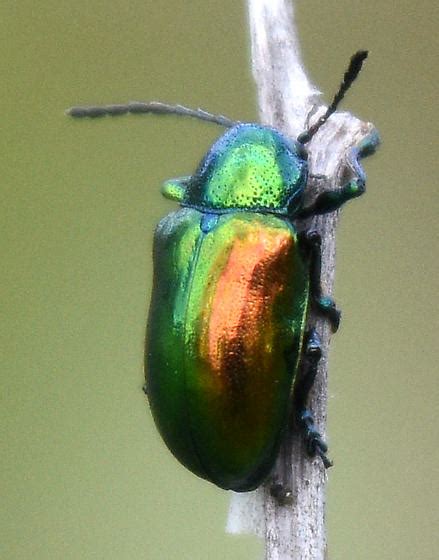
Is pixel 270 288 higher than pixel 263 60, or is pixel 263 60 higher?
pixel 263 60

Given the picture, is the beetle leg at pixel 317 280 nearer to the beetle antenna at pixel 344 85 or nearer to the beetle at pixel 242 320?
the beetle at pixel 242 320

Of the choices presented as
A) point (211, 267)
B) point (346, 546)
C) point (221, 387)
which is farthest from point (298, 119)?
point (346, 546)

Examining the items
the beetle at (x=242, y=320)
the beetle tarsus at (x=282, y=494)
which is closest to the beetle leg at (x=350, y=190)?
the beetle at (x=242, y=320)

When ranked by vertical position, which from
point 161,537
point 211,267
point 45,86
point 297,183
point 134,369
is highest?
point 45,86

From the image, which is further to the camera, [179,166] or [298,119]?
[179,166]

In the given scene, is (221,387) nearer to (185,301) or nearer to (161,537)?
(185,301)

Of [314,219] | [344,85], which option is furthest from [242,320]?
[344,85]
